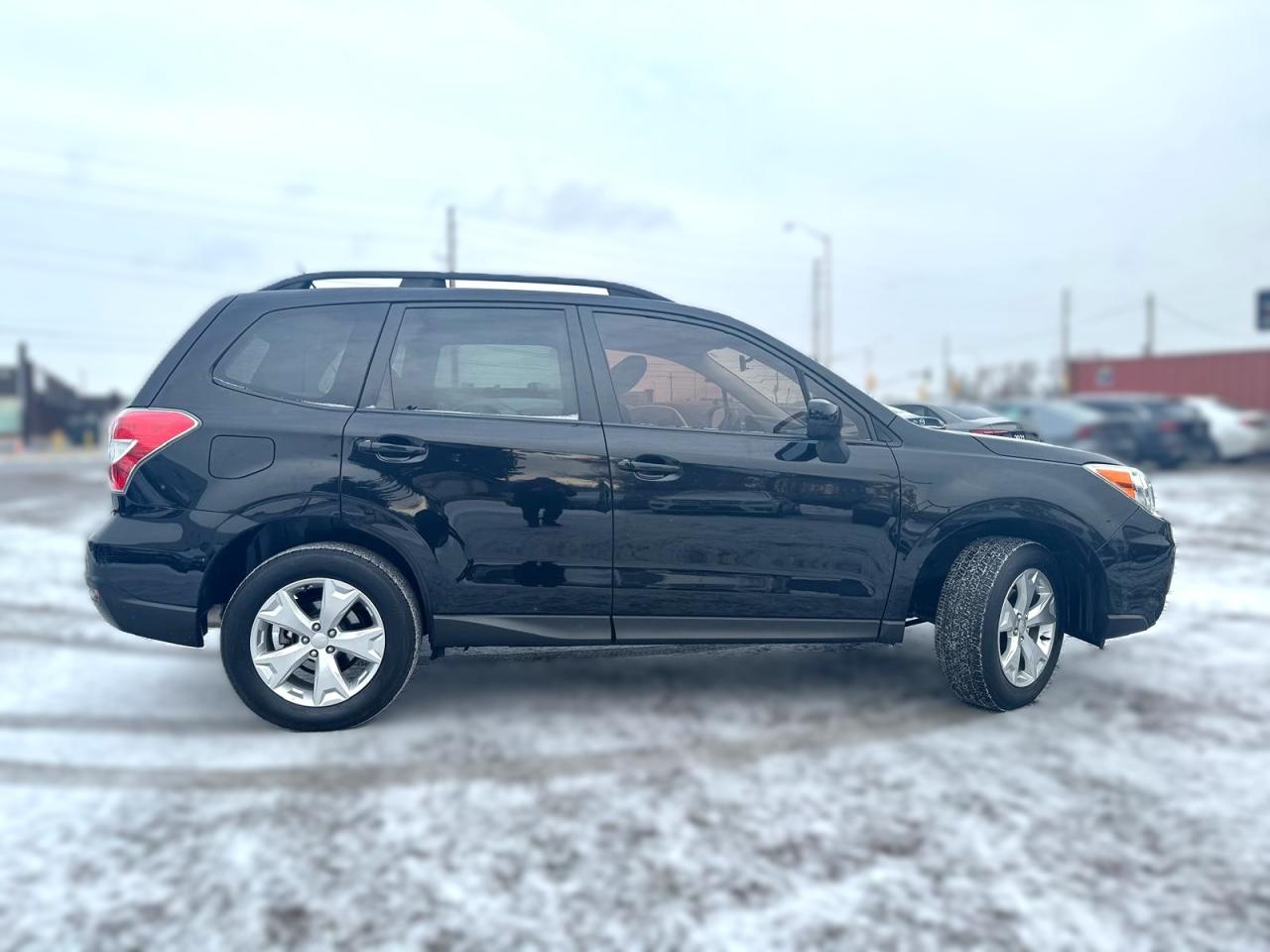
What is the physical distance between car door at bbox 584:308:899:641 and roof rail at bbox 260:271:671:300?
19 centimetres

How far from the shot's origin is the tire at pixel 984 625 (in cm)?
296

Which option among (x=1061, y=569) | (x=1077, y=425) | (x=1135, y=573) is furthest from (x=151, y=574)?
(x=1077, y=425)

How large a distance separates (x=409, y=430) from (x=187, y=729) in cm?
133

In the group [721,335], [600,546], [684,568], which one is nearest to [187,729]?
[600,546]

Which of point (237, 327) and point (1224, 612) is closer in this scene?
point (237, 327)

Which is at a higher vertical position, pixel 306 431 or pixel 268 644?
pixel 306 431

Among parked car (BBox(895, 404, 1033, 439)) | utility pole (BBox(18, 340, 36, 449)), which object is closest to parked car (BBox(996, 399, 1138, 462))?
parked car (BBox(895, 404, 1033, 439))

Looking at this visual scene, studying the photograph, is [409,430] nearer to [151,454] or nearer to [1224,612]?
[151,454]

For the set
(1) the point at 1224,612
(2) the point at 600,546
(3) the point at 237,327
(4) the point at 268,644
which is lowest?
(1) the point at 1224,612

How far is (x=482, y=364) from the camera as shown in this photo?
304 centimetres

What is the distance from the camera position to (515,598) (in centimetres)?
293

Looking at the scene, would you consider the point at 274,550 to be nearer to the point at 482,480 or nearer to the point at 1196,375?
the point at 482,480

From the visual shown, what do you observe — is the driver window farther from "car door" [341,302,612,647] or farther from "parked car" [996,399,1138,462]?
"parked car" [996,399,1138,462]

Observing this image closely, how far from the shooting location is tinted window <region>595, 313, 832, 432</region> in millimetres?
3090
